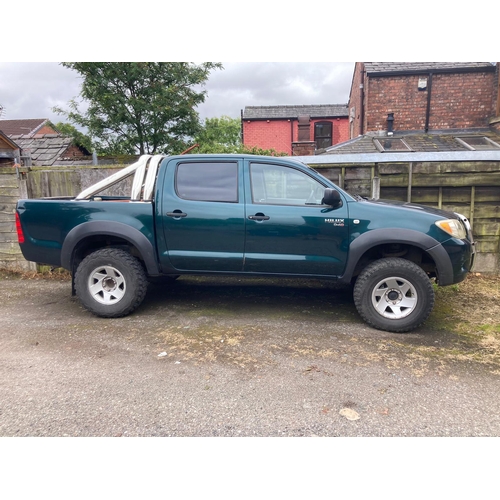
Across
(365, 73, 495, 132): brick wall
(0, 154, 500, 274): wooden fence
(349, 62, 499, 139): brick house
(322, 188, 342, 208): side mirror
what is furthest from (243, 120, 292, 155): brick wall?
(322, 188, 342, 208): side mirror

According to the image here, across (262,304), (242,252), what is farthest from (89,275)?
(262,304)

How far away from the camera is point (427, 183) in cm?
609

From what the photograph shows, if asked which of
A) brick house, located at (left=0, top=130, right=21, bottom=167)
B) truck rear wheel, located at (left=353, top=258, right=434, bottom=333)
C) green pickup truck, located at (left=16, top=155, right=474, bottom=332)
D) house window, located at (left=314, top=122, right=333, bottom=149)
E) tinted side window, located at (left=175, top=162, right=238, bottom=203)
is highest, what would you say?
house window, located at (left=314, top=122, right=333, bottom=149)

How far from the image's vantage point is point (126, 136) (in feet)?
44.6

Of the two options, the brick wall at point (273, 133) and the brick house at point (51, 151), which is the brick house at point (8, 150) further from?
the brick wall at point (273, 133)

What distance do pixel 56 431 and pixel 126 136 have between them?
41.9 ft

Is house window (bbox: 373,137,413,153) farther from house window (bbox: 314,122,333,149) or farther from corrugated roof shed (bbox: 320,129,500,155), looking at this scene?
house window (bbox: 314,122,333,149)

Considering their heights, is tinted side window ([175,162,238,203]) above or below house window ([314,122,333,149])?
below

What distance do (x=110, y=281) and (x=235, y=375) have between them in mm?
2200

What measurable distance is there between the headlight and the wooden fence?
7.05ft

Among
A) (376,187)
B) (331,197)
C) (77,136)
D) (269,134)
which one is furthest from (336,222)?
(269,134)

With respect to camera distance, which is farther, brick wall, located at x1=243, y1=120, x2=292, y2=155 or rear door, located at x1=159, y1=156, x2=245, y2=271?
brick wall, located at x1=243, y1=120, x2=292, y2=155

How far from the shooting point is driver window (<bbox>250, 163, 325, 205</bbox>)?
169 inches

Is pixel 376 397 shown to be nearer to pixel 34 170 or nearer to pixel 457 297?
pixel 457 297
